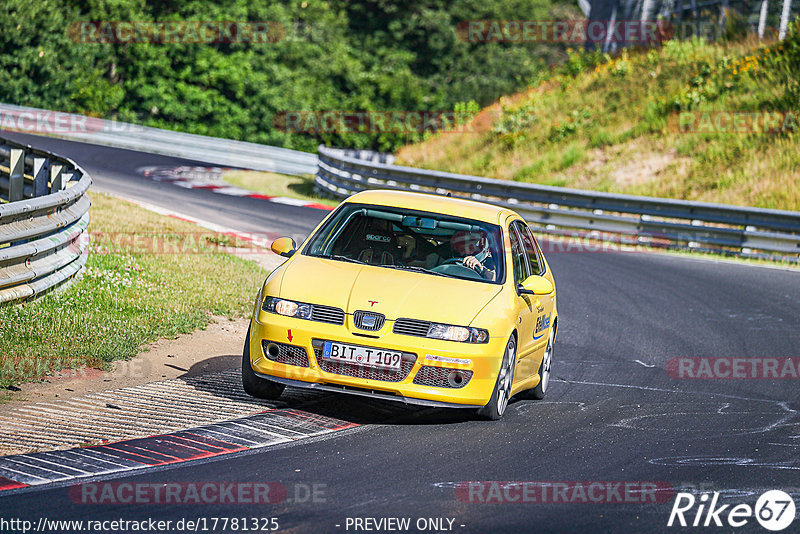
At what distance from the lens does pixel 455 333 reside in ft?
25.1

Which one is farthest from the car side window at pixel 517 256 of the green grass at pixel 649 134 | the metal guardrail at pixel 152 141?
the metal guardrail at pixel 152 141

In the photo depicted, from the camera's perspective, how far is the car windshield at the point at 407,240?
8.66 metres

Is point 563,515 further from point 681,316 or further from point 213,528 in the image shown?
point 681,316

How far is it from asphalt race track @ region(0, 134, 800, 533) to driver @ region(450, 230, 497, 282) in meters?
1.12

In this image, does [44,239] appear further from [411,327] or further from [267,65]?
[267,65]

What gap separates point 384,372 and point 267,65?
159ft

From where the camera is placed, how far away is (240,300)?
12625mm

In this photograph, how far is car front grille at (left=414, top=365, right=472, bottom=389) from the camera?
7570 mm

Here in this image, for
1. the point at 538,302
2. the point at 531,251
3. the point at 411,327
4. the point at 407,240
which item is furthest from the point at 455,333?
the point at 531,251

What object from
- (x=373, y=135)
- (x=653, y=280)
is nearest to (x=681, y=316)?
(x=653, y=280)

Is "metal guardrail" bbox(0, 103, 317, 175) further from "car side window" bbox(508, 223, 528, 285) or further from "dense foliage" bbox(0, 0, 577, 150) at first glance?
"car side window" bbox(508, 223, 528, 285)

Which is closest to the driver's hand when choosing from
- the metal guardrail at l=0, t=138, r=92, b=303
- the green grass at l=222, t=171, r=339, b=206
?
the metal guardrail at l=0, t=138, r=92, b=303

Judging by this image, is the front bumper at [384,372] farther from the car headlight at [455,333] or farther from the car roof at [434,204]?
the car roof at [434,204]

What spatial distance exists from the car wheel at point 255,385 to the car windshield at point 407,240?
3.57 feet
